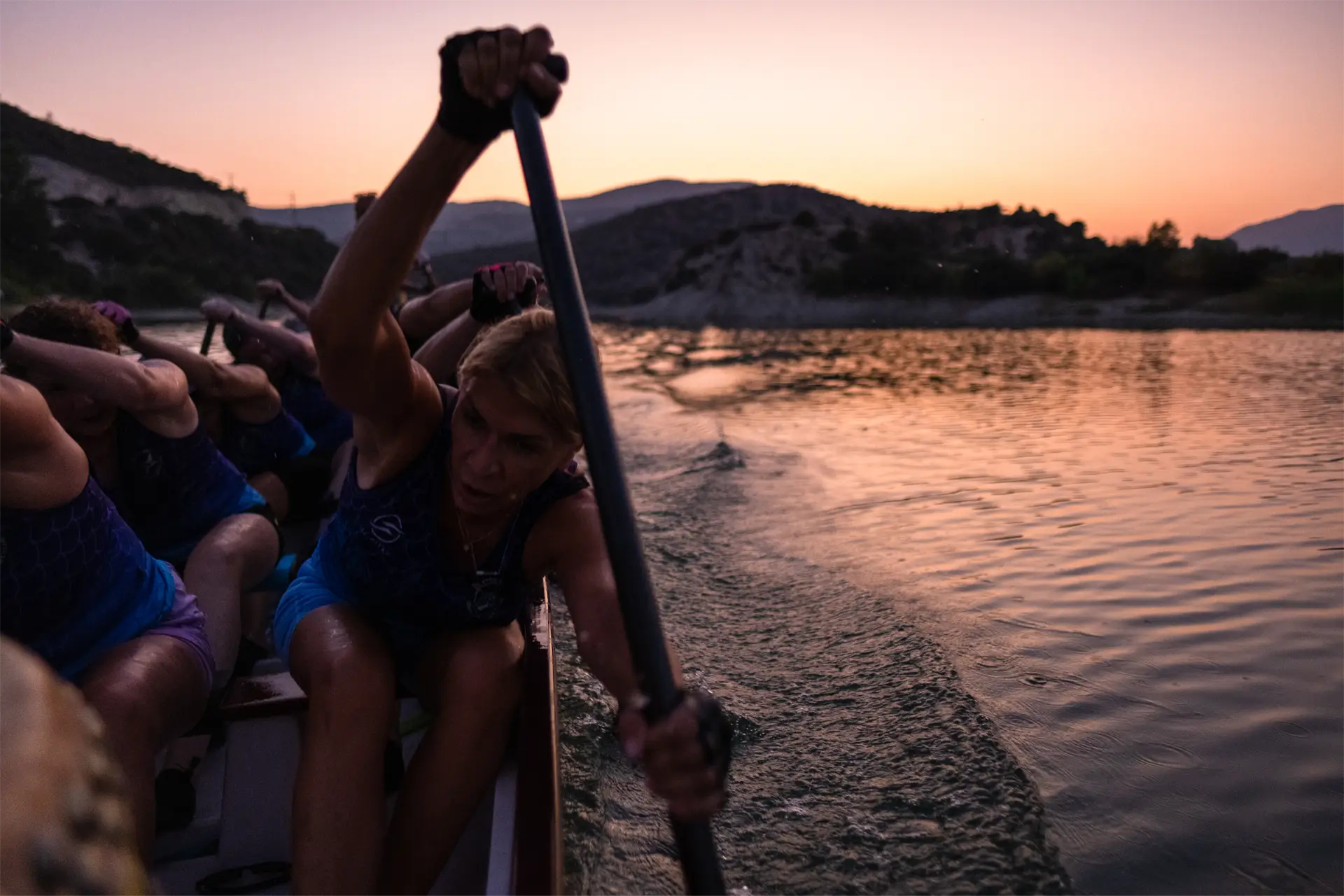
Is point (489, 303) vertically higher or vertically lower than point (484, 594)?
higher

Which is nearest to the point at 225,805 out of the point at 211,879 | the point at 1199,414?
the point at 211,879

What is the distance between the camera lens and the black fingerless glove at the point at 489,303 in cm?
288

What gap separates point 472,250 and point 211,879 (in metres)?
93.1

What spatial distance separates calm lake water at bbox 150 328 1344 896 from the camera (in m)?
2.75

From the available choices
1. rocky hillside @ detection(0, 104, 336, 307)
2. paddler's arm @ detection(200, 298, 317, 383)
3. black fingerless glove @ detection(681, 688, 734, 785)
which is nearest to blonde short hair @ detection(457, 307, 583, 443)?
black fingerless glove @ detection(681, 688, 734, 785)

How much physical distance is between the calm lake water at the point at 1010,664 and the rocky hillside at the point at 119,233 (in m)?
35.7

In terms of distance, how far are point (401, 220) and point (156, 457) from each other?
2.07m

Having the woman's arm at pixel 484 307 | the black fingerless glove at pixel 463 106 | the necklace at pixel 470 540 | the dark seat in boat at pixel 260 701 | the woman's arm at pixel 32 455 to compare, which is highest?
the black fingerless glove at pixel 463 106

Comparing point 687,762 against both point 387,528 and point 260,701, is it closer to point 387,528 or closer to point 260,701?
point 387,528

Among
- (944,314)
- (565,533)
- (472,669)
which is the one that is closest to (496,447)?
(565,533)

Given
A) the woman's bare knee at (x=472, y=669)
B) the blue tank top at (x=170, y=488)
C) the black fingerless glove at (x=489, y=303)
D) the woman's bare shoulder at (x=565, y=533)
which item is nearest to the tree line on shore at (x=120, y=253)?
the blue tank top at (x=170, y=488)

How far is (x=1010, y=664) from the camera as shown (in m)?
3.95

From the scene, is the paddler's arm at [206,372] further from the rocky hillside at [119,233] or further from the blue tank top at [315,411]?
the rocky hillside at [119,233]

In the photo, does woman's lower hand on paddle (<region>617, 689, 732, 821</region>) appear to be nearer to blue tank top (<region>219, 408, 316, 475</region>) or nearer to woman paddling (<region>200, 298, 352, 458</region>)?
blue tank top (<region>219, 408, 316, 475</region>)
